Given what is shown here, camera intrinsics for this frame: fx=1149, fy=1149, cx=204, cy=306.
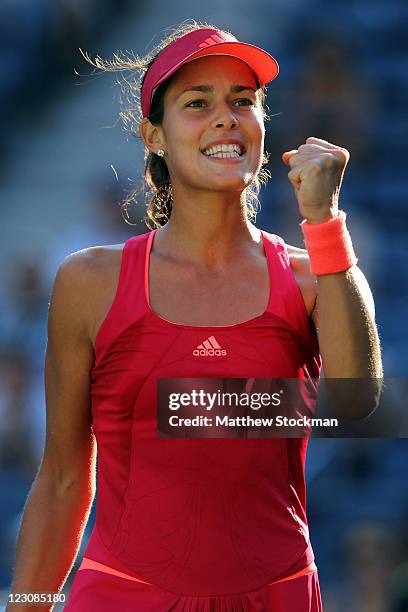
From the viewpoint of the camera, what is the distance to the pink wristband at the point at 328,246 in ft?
6.50

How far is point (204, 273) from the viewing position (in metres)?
2.28

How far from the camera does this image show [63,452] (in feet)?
7.73

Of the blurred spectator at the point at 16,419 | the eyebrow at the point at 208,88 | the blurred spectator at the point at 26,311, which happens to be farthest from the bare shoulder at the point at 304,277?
the blurred spectator at the point at 26,311

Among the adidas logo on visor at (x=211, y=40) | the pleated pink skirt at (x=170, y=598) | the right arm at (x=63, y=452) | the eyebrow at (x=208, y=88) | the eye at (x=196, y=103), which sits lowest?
the pleated pink skirt at (x=170, y=598)

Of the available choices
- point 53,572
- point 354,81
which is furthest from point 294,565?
point 354,81

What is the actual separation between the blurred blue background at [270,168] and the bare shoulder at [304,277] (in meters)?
2.53

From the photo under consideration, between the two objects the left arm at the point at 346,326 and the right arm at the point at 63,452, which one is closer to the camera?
the left arm at the point at 346,326

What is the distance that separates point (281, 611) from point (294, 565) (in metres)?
0.09

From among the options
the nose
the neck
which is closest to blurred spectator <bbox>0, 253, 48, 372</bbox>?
the neck

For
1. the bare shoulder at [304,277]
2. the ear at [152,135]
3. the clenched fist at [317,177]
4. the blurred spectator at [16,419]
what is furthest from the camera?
the blurred spectator at [16,419]

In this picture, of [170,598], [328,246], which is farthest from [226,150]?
[170,598]

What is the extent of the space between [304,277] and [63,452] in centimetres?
62

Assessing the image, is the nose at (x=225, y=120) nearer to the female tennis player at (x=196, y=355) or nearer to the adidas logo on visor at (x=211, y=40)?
the female tennis player at (x=196, y=355)

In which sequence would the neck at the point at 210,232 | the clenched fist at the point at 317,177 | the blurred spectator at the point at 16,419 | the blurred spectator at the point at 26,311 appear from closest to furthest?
the clenched fist at the point at 317,177, the neck at the point at 210,232, the blurred spectator at the point at 16,419, the blurred spectator at the point at 26,311
